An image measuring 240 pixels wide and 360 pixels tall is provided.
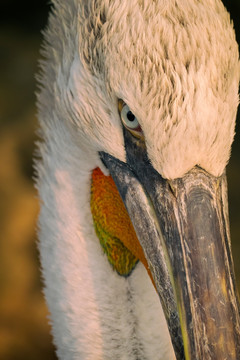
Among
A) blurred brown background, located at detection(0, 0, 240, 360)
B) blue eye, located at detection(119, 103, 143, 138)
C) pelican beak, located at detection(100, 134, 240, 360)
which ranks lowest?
pelican beak, located at detection(100, 134, 240, 360)

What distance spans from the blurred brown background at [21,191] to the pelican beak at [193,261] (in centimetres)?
209

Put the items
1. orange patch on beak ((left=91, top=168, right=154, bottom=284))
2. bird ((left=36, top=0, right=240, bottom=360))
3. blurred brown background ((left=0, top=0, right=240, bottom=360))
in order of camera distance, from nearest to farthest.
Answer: bird ((left=36, top=0, right=240, bottom=360)), orange patch on beak ((left=91, top=168, right=154, bottom=284)), blurred brown background ((left=0, top=0, right=240, bottom=360))

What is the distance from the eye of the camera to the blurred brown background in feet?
10.5

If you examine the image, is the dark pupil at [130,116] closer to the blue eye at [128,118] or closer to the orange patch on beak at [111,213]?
the blue eye at [128,118]

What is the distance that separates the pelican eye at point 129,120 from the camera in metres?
1.17

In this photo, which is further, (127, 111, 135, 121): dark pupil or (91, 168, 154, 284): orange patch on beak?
(91, 168, 154, 284): orange patch on beak

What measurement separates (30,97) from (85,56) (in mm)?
2399

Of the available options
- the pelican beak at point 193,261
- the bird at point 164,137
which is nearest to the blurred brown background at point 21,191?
the bird at point 164,137

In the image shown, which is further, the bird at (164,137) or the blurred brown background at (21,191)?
the blurred brown background at (21,191)

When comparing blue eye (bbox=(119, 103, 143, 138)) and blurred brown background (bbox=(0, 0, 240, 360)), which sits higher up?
blurred brown background (bbox=(0, 0, 240, 360))

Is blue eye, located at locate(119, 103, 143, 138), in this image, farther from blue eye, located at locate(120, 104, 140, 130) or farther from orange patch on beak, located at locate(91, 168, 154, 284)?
orange patch on beak, located at locate(91, 168, 154, 284)

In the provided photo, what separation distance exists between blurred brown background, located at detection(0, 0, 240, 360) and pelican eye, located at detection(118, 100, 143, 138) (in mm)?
2101

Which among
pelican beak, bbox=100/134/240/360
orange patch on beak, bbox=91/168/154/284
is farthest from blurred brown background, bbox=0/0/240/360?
pelican beak, bbox=100/134/240/360

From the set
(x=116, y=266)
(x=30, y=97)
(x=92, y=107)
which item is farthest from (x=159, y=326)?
(x=30, y=97)
